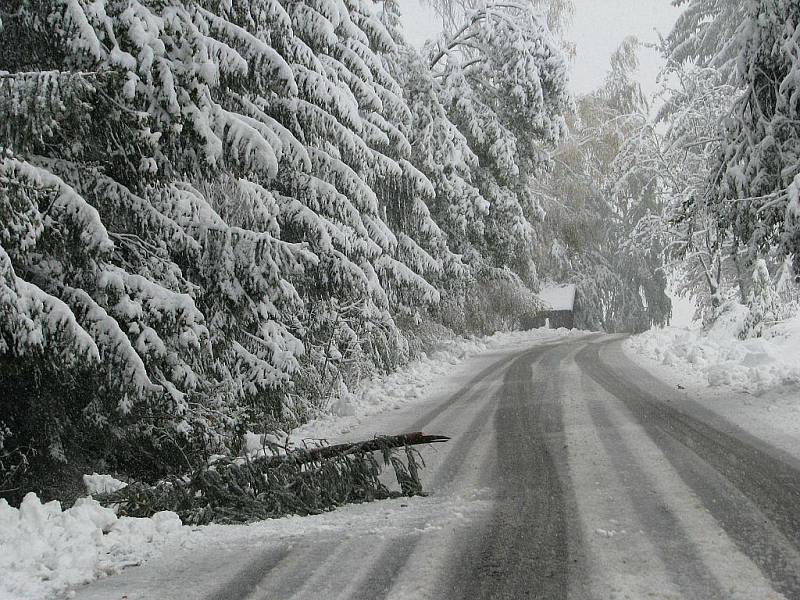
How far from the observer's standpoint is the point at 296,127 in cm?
945

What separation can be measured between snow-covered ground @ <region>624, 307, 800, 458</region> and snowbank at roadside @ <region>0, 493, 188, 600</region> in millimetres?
5609

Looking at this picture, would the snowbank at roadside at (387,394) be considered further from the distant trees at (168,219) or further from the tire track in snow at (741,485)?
the tire track in snow at (741,485)

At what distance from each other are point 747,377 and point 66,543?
32.1ft

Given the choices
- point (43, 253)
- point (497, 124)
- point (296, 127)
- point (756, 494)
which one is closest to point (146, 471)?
point (43, 253)

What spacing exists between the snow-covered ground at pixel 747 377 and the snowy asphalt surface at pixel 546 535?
0.60m

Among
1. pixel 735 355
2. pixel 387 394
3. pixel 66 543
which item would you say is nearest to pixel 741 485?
pixel 66 543

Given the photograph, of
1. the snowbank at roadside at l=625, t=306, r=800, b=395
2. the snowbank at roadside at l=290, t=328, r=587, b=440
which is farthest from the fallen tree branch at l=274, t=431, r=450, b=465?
the snowbank at roadside at l=625, t=306, r=800, b=395

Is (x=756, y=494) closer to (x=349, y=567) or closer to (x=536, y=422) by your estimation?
(x=349, y=567)

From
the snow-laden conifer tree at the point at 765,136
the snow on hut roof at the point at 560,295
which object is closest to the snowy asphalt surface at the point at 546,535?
the snow-laden conifer tree at the point at 765,136

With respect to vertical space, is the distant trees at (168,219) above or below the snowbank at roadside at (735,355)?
above

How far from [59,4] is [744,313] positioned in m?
18.2

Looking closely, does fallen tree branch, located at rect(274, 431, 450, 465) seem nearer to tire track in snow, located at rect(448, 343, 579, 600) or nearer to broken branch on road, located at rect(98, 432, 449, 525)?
broken branch on road, located at rect(98, 432, 449, 525)

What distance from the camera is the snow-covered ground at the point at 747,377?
7.47m

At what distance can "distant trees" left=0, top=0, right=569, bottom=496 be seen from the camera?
494cm
